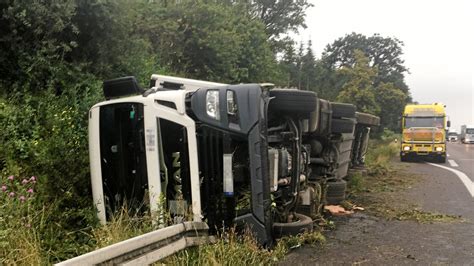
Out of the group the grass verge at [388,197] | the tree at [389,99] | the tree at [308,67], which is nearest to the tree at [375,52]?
the tree at [308,67]

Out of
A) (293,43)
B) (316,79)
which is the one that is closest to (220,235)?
(293,43)

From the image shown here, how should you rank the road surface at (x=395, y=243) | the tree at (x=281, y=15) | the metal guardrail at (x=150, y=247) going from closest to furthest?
the metal guardrail at (x=150, y=247), the road surface at (x=395, y=243), the tree at (x=281, y=15)

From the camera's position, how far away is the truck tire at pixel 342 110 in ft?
25.1

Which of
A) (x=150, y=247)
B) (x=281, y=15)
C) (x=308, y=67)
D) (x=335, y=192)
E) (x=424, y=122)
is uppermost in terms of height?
(x=281, y=15)

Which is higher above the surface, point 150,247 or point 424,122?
point 150,247

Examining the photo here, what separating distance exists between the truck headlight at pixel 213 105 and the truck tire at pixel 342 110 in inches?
133

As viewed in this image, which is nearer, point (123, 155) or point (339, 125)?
point (123, 155)

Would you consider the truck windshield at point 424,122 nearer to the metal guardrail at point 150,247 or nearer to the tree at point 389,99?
the metal guardrail at point 150,247

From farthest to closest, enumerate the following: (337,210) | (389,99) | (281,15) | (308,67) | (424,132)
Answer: (308,67)
(389,99)
(281,15)
(424,132)
(337,210)

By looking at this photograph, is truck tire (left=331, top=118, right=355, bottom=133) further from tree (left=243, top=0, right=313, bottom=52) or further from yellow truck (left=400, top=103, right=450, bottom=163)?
tree (left=243, top=0, right=313, bottom=52)

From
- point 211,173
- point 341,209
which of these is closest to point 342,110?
point 341,209

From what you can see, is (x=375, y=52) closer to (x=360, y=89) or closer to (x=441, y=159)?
(x=360, y=89)

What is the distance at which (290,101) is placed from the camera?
5.22 meters

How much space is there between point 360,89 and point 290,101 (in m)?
35.2
